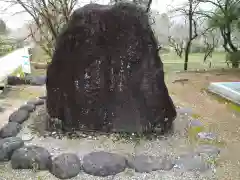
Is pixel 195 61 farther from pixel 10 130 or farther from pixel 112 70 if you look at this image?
pixel 10 130

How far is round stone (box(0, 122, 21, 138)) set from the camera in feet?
13.2

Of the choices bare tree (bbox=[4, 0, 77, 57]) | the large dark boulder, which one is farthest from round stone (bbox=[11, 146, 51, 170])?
bare tree (bbox=[4, 0, 77, 57])

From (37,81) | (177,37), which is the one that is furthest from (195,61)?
(37,81)

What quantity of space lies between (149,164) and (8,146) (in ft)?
5.61

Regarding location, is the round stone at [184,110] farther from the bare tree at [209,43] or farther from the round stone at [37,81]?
the bare tree at [209,43]

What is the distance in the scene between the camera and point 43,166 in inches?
127

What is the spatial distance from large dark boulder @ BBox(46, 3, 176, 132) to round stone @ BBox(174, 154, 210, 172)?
0.83m

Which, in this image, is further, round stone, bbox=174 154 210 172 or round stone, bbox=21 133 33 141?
round stone, bbox=21 133 33 141

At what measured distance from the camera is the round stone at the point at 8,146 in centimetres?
343

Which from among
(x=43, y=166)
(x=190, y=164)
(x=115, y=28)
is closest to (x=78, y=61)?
(x=115, y=28)

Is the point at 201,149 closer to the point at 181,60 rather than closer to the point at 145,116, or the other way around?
the point at 145,116

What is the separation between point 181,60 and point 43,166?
35.9ft

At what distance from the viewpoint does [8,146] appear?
11.5ft

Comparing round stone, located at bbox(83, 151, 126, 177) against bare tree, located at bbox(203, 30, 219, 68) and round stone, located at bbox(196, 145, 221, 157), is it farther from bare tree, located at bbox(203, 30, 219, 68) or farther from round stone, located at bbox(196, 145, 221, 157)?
bare tree, located at bbox(203, 30, 219, 68)
